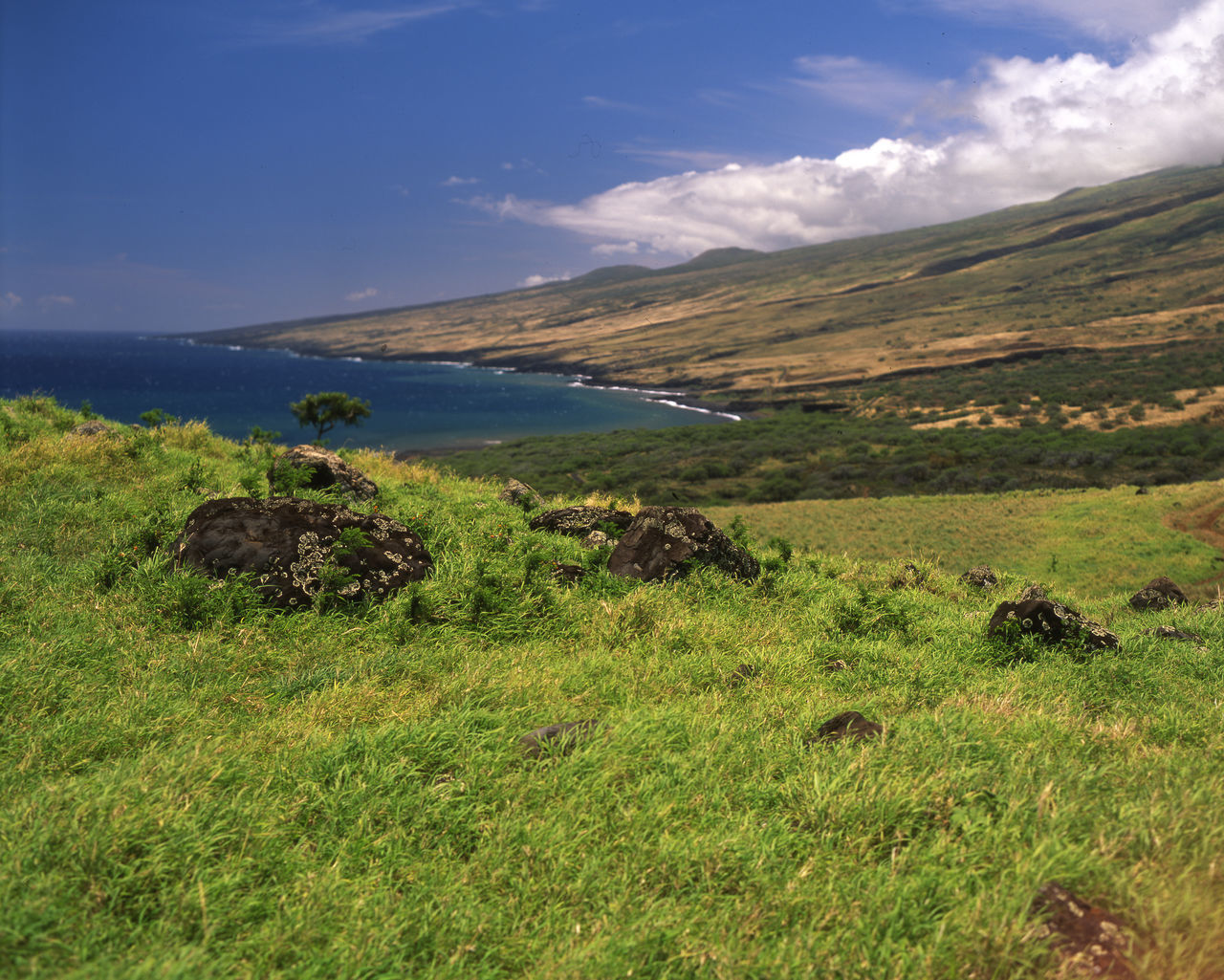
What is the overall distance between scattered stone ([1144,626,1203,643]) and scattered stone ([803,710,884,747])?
6.15 metres

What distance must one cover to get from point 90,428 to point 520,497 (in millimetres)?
8540

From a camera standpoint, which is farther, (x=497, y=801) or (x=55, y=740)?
(x=55, y=740)

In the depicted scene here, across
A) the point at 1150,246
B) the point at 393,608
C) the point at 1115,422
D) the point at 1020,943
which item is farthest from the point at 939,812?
the point at 1150,246

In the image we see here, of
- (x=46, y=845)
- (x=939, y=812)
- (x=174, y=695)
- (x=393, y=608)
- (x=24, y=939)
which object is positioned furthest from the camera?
(x=393, y=608)

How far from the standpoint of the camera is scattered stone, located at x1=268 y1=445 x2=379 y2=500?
448 inches

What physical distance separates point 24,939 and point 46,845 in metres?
0.53

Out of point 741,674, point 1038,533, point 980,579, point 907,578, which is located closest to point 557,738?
point 741,674

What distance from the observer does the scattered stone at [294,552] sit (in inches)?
289

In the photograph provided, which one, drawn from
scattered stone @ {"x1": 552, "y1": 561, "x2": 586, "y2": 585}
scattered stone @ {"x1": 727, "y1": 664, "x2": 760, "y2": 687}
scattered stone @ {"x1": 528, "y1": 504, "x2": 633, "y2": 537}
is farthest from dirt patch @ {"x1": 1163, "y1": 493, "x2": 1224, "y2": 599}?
scattered stone @ {"x1": 727, "y1": 664, "x2": 760, "y2": 687}

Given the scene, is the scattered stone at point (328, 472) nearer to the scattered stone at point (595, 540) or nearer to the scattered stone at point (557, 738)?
the scattered stone at point (595, 540)

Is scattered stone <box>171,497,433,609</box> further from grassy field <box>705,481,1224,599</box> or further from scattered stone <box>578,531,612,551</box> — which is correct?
grassy field <box>705,481,1224,599</box>

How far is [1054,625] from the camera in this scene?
8219 mm

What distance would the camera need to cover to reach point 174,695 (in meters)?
5.36

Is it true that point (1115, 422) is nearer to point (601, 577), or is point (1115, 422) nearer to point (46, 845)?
point (601, 577)
